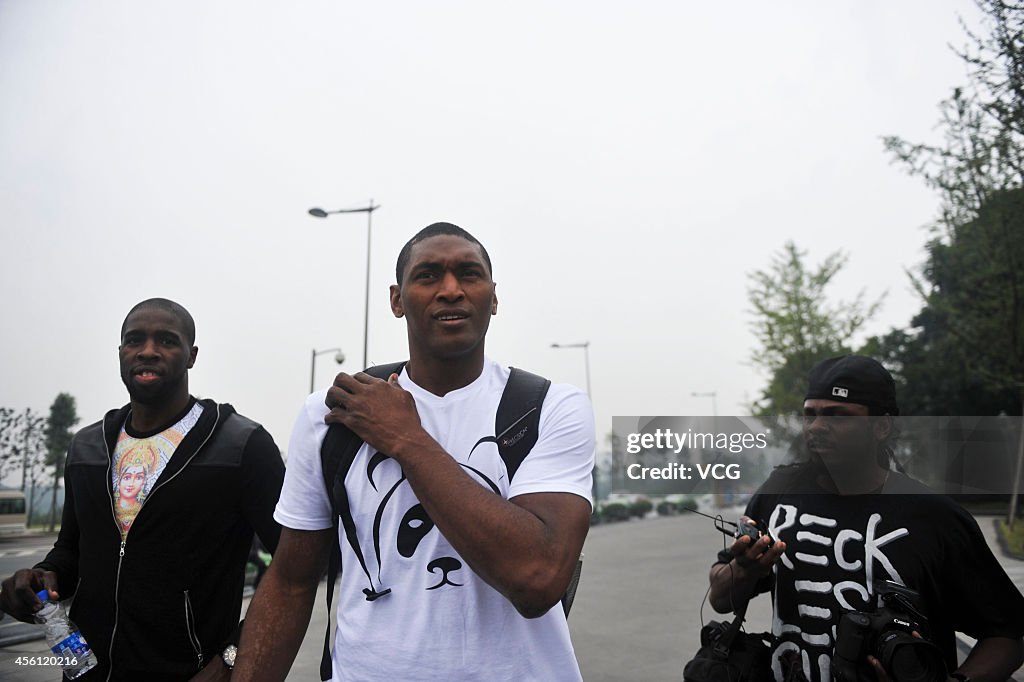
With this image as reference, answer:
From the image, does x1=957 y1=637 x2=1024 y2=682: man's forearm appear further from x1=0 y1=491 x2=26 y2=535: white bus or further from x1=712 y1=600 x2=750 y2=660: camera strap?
x1=0 y1=491 x2=26 y2=535: white bus

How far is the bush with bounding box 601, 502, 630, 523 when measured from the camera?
47.5 meters

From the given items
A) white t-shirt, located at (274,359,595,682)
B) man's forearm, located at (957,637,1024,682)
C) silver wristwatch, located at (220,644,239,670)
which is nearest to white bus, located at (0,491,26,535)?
Result: silver wristwatch, located at (220,644,239,670)

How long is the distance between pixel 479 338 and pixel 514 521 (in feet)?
1.61

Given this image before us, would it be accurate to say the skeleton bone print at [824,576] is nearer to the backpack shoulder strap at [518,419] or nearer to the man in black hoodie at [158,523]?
the backpack shoulder strap at [518,419]

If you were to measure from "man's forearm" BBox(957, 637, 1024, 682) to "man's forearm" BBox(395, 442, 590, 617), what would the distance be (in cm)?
160

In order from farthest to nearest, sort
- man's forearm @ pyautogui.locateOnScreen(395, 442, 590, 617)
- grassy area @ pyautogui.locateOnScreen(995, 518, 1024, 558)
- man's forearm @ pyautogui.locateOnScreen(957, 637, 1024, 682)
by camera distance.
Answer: grassy area @ pyautogui.locateOnScreen(995, 518, 1024, 558) < man's forearm @ pyautogui.locateOnScreen(957, 637, 1024, 682) < man's forearm @ pyautogui.locateOnScreen(395, 442, 590, 617)

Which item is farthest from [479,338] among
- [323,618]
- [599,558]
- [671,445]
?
[599,558]

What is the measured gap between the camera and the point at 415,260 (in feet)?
6.26

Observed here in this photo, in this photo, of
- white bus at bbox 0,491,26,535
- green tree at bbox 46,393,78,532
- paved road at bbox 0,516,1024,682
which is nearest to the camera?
white bus at bbox 0,491,26,535

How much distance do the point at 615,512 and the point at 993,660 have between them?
47361 mm

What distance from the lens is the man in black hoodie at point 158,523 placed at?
2598 mm

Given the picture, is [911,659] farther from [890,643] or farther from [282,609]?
[282,609]

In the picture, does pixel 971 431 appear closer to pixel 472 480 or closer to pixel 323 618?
pixel 323 618

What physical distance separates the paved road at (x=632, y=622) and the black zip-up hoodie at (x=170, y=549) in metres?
3.58
